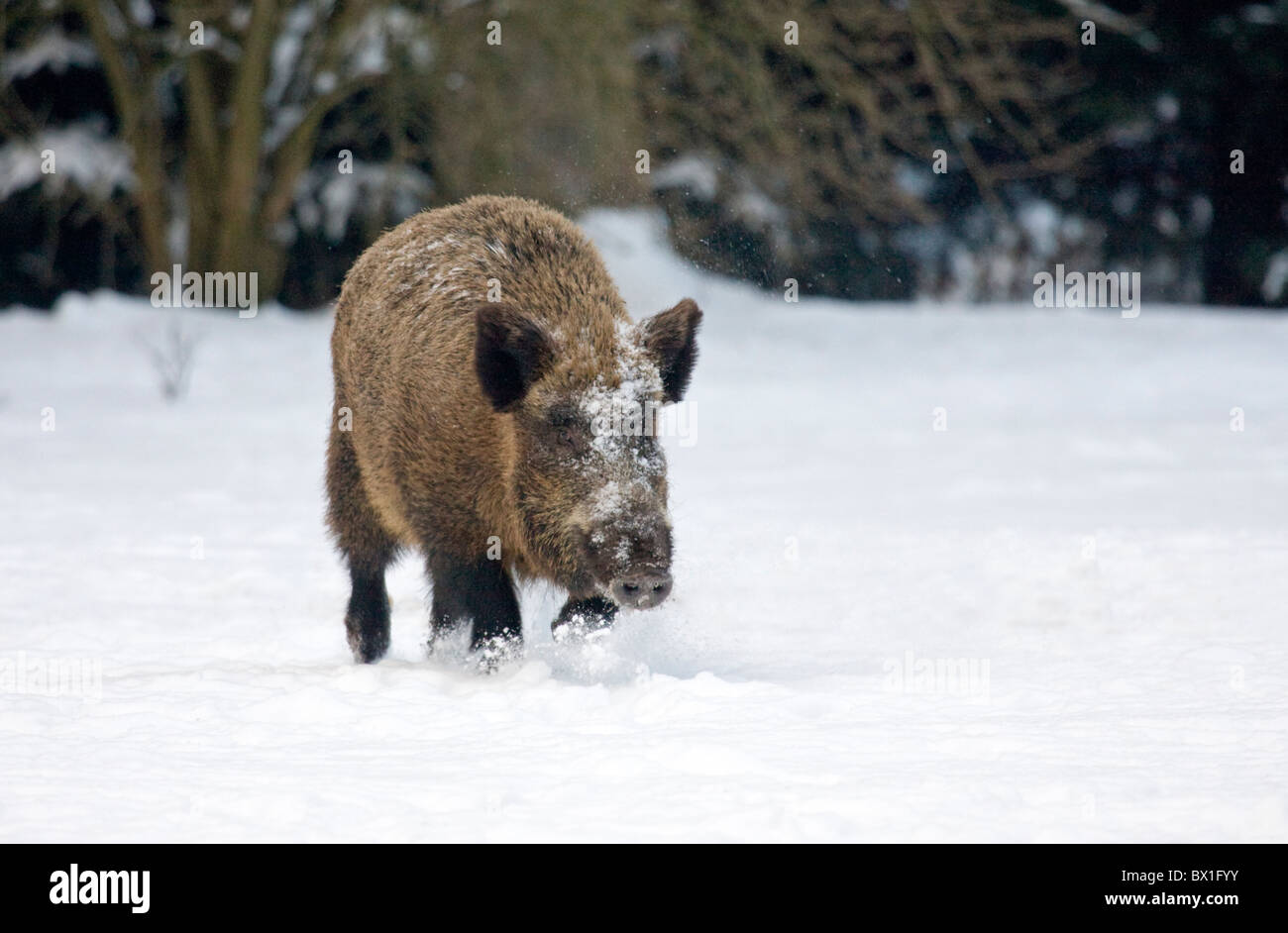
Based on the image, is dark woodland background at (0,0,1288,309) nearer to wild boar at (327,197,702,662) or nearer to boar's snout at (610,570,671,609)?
wild boar at (327,197,702,662)

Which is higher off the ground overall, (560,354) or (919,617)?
(560,354)

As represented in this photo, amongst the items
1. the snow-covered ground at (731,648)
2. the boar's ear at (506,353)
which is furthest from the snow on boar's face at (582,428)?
the snow-covered ground at (731,648)

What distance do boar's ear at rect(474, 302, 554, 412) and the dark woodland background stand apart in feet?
24.5

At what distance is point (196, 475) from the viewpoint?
33.8 ft

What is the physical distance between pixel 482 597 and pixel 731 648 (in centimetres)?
115

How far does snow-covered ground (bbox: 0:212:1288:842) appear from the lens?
3.83 metres

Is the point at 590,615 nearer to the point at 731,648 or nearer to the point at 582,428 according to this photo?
the point at 582,428

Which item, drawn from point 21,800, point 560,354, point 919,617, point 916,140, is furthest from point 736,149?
point 21,800

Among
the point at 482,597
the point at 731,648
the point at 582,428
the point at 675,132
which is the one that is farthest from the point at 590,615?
the point at 675,132

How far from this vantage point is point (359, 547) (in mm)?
6324

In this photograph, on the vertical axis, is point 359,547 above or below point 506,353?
below

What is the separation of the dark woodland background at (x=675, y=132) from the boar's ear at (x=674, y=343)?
7.18m

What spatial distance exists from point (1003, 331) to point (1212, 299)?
18.7 feet
